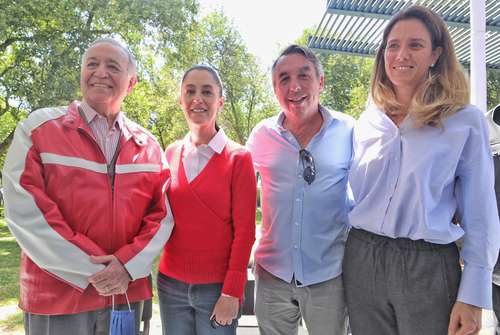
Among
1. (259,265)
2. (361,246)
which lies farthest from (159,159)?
(361,246)

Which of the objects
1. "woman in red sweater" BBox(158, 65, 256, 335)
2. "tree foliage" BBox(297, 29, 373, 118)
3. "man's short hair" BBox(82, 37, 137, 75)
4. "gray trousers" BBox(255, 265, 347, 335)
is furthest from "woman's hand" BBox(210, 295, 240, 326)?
"tree foliage" BBox(297, 29, 373, 118)

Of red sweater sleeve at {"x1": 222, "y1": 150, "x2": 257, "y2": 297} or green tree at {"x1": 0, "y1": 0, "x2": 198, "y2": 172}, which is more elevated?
green tree at {"x1": 0, "y1": 0, "x2": 198, "y2": 172}

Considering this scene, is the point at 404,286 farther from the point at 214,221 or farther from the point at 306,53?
the point at 306,53

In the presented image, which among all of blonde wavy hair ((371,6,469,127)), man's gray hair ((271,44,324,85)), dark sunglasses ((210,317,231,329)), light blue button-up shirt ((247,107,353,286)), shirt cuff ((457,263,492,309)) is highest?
man's gray hair ((271,44,324,85))

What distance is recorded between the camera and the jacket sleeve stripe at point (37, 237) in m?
2.08

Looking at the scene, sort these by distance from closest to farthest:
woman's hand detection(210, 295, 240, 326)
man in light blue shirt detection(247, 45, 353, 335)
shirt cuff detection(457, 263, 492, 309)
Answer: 1. shirt cuff detection(457, 263, 492, 309)
2. woman's hand detection(210, 295, 240, 326)
3. man in light blue shirt detection(247, 45, 353, 335)

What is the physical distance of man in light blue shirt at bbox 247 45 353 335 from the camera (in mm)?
2459

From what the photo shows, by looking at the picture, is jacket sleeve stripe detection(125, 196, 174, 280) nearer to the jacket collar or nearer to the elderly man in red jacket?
the elderly man in red jacket

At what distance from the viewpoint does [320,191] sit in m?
2.53

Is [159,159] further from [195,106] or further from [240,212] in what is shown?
[240,212]

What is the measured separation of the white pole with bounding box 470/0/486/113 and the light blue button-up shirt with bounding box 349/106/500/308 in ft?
10.3

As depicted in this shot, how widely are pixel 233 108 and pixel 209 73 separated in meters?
20.5

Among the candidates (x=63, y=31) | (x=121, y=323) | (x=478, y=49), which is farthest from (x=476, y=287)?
(x=63, y=31)

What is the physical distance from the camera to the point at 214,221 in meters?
2.46
